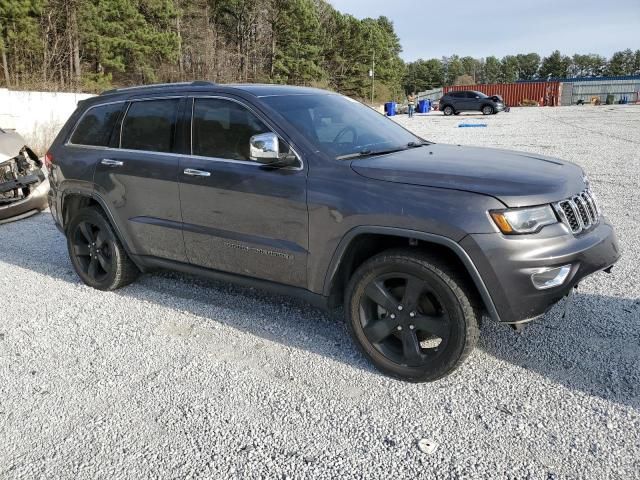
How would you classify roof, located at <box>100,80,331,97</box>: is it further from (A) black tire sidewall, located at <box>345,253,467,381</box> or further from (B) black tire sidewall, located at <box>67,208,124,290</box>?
(A) black tire sidewall, located at <box>345,253,467,381</box>

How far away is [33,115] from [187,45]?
97.1 feet

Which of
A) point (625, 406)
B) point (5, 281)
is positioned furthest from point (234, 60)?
point (625, 406)

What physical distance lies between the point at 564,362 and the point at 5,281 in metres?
4.97

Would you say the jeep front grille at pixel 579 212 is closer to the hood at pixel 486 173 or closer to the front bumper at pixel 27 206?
the hood at pixel 486 173

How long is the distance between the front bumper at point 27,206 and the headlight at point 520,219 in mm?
6522

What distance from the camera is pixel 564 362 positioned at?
10.8 feet

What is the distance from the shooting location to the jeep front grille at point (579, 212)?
2.90 metres

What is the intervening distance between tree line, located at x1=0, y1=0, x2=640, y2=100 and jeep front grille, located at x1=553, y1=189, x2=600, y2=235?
25010 mm

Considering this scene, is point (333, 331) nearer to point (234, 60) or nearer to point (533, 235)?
point (533, 235)

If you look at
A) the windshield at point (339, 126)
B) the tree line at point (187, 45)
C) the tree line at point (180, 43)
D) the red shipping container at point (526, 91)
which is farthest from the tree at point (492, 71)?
the windshield at point (339, 126)

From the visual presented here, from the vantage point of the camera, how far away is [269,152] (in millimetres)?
3326

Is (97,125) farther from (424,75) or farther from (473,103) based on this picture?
(424,75)

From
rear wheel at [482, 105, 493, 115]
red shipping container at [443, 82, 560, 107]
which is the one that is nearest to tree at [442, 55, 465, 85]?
red shipping container at [443, 82, 560, 107]

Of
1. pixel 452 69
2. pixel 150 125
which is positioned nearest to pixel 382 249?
pixel 150 125
